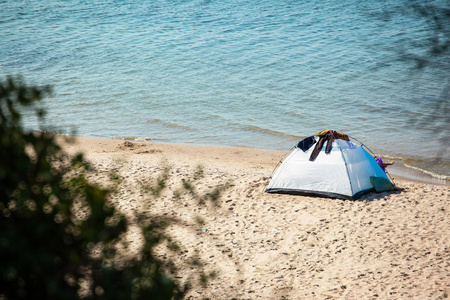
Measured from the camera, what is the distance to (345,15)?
29984 mm

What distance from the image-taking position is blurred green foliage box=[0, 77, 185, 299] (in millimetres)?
1936

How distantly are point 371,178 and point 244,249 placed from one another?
12.3 ft

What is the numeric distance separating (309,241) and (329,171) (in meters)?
2.29

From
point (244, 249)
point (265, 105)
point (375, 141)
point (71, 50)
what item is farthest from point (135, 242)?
point (71, 50)

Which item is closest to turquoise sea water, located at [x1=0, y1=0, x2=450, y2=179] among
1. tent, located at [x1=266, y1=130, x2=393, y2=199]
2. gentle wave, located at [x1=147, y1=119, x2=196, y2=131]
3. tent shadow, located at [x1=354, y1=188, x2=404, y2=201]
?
gentle wave, located at [x1=147, y1=119, x2=196, y2=131]

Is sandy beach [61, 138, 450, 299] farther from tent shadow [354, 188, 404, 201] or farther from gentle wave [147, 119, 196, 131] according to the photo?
gentle wave [147, 119, 196, 131]

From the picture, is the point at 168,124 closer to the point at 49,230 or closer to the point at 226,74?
the point at 226,74

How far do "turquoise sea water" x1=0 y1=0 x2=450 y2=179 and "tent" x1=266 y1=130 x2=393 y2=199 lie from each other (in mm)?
1505

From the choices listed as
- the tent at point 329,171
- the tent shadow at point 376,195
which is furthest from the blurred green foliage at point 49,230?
the tent shadow at point 376,195

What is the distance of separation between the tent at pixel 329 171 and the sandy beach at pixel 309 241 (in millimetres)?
259

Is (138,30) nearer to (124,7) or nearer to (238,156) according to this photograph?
(124,7)

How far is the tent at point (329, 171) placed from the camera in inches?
367

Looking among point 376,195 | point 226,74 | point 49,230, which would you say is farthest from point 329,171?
point 226,74

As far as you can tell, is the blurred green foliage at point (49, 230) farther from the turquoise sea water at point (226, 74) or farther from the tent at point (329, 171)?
the tent at point (329, 171)
